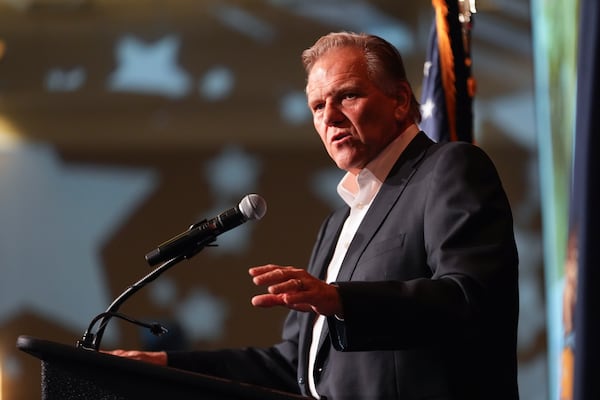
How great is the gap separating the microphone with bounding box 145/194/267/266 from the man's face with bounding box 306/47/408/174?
0.43 meters

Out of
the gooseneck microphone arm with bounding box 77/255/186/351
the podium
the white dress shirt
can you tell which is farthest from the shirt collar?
the podium

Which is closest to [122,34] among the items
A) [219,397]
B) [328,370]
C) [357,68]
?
[357,68]

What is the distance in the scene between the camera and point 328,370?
1.98 meters

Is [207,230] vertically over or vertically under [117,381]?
over

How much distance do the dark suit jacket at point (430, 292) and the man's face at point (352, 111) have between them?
103 millimetres

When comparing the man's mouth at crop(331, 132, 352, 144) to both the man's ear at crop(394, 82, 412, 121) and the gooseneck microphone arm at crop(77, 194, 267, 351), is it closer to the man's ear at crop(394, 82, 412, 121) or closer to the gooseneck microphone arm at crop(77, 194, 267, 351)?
the man's ear at crop(394, 82, 412, 121)

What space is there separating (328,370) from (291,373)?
0.44 meters

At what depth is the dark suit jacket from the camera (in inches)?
64.4

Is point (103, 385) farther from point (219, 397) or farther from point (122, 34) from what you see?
point (122, 34)

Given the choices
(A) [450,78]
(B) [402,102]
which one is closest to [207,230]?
(B) [402,102]

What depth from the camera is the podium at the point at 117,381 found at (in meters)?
1.44

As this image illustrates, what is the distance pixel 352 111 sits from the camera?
7.12 ft

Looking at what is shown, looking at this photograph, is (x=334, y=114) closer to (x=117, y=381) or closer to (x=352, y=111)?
(x=352, y=111)

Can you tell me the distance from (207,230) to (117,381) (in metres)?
0.40
